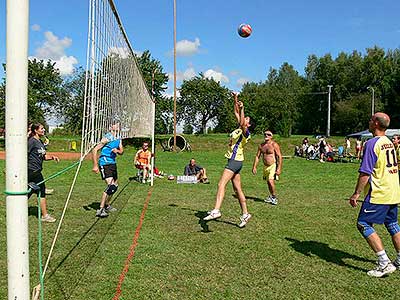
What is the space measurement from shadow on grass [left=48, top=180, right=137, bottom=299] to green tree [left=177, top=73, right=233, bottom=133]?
6977cm

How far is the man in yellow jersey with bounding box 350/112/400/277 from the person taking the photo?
5188mm

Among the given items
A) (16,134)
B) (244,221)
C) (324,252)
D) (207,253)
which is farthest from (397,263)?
(16,134)

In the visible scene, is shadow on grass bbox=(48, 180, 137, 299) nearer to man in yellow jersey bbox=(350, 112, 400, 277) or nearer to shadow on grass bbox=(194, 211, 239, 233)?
shadow on grass bbox=(194, 211, 239, 233)

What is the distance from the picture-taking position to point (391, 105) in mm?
65062

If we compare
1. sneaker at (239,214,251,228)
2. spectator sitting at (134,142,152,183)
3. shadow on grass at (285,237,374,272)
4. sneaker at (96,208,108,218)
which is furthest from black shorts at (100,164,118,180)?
spectator sitting at (134,142,152,183)

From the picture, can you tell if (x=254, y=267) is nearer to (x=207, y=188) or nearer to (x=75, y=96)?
(x=207, y=188)

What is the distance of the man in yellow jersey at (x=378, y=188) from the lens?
519 centimetres

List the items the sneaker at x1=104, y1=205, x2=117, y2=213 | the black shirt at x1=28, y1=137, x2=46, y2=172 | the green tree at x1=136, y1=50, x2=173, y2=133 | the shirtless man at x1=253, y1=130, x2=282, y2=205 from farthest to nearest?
1. the green tree at x1=136, y1=50, x2=173, y2=133
2. the shirtless man at x1=253, y1=130, x2=282, y2=205
3. the sneaker at x1=104, y1=205, x2=117, y2=213
4. the black shirt at x1=28, y1=137, x2=46, y2=172

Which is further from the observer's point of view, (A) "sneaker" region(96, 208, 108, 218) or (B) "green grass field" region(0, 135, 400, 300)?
(A) "sneaker" region(96, 208, 108, 218)

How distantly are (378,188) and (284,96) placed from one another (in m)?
77.4

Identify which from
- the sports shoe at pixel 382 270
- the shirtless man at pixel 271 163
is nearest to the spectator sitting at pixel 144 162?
the shirtless man at pixel 271 163

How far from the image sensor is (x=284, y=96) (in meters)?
80.9

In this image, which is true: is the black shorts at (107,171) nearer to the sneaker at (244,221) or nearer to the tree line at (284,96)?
the sneaker at (244,221)

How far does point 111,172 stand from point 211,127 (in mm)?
74480
